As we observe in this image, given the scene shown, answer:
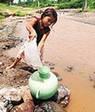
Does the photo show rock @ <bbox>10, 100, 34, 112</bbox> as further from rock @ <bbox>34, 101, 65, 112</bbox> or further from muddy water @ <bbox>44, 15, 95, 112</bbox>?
muddy water @ <bbox>44, 15, 95, 112</bbox>

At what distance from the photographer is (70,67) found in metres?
8.51

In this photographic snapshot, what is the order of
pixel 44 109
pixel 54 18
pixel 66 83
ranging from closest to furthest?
1. pixel 44 109
2. pixel 54 18
3. pixel 66 83

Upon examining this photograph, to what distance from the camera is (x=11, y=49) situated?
35.4 ft

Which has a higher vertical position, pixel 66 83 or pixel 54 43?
pixel 66 83

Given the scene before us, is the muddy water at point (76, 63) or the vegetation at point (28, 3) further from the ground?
the muddy water at point (76, 63)

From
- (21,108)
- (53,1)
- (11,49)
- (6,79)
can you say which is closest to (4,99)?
(21,108)

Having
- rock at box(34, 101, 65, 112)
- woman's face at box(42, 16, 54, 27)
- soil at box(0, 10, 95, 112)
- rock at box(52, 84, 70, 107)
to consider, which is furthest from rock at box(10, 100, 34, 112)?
woman's face at box(42, 16, 54, 27)

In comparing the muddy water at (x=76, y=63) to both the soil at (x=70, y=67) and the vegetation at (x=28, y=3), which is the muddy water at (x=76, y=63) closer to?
the soil at (x=70, y=67)

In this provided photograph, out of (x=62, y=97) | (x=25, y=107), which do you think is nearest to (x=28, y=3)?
(x=62, y=97)

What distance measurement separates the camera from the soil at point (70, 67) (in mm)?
6306

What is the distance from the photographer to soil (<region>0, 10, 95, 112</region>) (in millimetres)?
6306

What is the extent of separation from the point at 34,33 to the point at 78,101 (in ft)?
5.43

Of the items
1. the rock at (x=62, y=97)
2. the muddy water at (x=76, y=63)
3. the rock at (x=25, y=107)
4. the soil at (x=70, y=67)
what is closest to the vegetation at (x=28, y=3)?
the muddy water at (x=76, y=63)

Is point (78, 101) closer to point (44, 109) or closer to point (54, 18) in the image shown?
point (44, 109)
